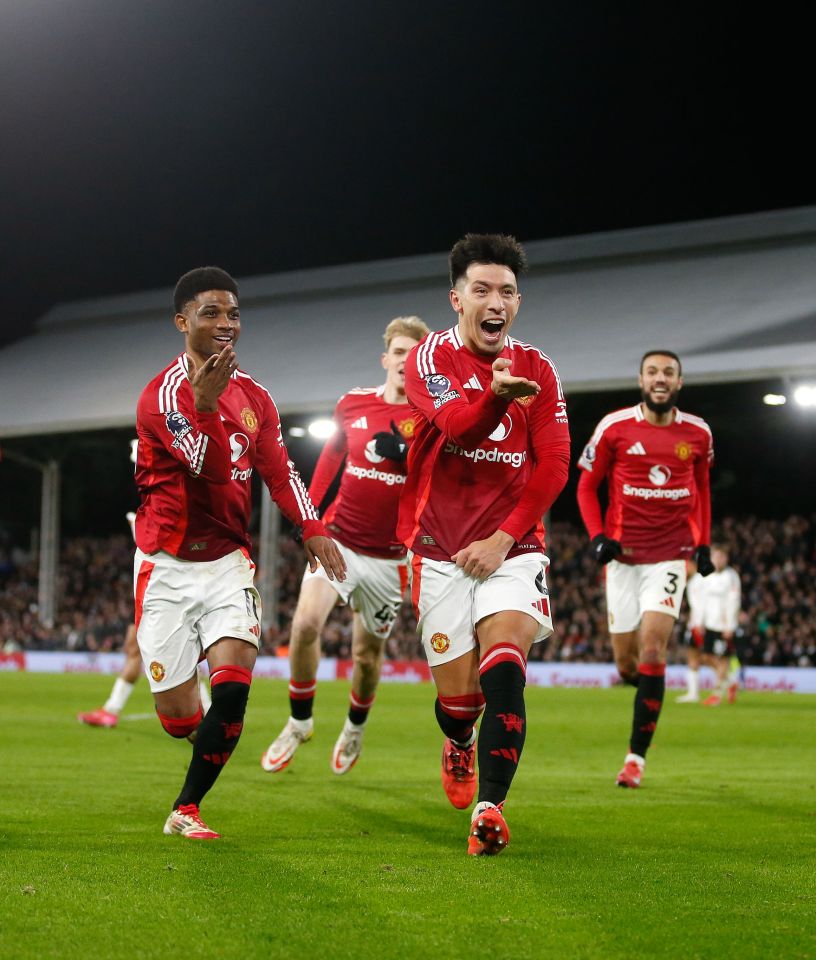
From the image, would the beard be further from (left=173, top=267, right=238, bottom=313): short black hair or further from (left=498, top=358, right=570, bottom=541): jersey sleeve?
(left=173, top=267, right=238, bottom=313): short black hair

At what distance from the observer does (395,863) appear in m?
4.82

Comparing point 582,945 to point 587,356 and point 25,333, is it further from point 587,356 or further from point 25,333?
point 25,333

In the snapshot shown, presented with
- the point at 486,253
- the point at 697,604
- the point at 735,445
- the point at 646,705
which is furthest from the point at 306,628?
the point at 735,445

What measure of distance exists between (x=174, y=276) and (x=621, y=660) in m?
37.1

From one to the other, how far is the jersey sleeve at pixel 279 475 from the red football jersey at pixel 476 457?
565 mm

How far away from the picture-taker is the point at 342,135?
135 feet

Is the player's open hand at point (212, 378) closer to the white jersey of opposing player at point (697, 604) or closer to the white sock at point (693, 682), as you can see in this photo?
the white sock at point (693, 682)

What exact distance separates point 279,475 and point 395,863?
1.98 meters

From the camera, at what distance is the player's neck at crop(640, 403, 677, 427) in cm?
898

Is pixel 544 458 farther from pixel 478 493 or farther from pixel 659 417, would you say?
pixel 659 417

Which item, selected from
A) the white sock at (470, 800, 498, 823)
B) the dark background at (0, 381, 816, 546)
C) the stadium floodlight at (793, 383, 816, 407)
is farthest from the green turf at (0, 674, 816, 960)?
the dark background at (0, 381, 816, 546)

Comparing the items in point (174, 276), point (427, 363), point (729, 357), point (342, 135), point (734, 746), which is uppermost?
point (342, 135)

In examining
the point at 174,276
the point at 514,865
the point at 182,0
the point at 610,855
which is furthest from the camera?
the point at 174,276

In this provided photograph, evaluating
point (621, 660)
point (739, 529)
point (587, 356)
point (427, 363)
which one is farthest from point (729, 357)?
point (427, 363)
